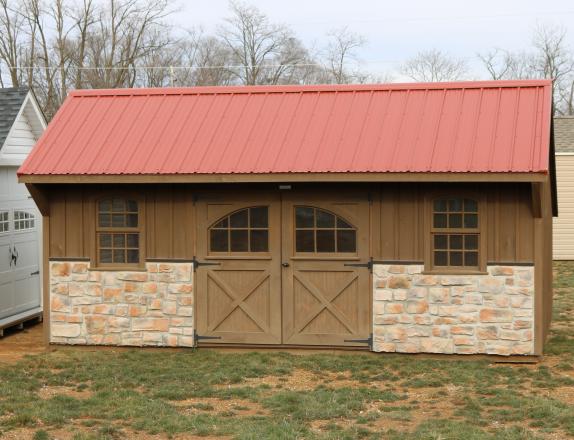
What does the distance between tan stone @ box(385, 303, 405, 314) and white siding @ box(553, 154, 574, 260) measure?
48.1ft

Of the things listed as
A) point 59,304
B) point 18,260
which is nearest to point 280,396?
point 59,304

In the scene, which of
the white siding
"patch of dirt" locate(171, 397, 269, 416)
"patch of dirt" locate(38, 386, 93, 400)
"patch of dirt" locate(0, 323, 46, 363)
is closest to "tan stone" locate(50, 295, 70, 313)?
"patch of dirt" locate(0, 323, 46, 363)

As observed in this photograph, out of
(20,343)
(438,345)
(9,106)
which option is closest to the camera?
(438,345)

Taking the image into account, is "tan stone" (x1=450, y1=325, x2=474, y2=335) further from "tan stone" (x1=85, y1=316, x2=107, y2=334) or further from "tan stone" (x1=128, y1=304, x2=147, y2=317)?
"tan stone" (x1=85, y1=316, x2=107, y2=334)

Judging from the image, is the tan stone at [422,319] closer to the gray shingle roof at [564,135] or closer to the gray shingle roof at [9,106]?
the gray shingle roof at [9,106]

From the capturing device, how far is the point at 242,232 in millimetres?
11867

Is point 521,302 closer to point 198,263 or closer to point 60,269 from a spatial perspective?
point 198,263

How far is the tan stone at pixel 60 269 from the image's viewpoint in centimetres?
1213

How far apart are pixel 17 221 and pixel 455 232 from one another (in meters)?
6.76

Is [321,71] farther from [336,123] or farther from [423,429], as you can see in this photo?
[423,429]

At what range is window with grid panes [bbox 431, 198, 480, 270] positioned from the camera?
444 inches

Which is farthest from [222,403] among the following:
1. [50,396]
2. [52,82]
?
[52,82]

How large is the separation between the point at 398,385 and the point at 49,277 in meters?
4.70

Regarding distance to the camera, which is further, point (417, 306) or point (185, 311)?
point (185, 311)
